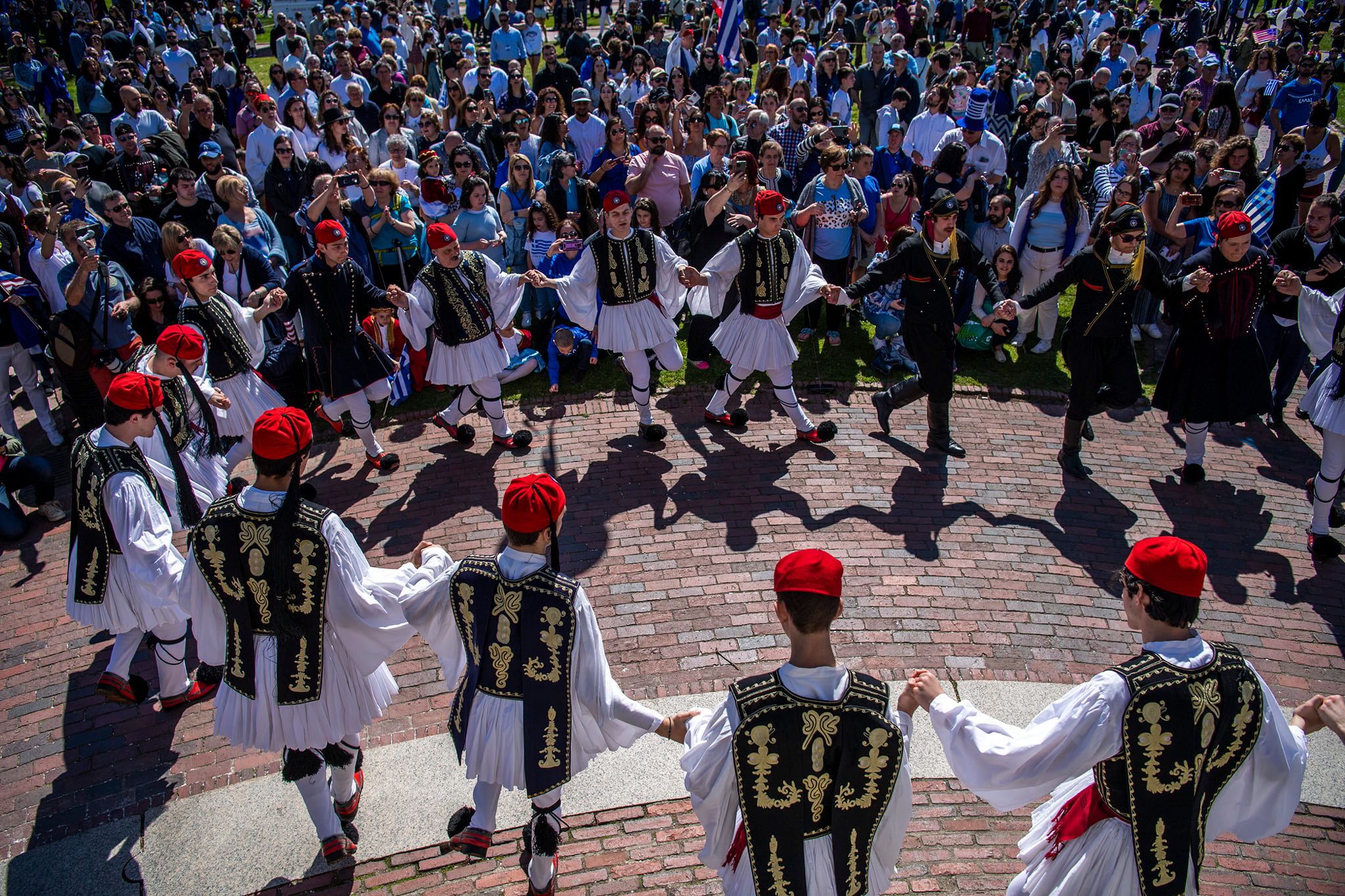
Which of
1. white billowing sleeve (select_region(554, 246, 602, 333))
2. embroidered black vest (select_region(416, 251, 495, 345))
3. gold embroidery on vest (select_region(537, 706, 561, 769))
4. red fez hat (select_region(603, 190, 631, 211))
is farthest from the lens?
white billowing sleeve (select_region(554, 246, 602, 333))

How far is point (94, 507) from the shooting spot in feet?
16.1

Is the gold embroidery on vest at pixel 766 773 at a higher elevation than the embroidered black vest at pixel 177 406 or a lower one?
lower

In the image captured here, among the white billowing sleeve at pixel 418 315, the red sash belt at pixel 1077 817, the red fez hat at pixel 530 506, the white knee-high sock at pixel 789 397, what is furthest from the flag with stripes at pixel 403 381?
the red sash belt at pixel 1077 817

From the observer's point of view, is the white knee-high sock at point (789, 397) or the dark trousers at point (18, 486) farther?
the white knee-high sock at point (789, 397)

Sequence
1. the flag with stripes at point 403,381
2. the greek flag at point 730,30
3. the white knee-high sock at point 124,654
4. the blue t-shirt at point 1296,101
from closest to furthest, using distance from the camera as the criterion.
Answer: the white knee-high sock at point 124,654
the flag with stripes at point 403,381
the blue t-shirt at point 1296,101
the greek flag at point 730,30

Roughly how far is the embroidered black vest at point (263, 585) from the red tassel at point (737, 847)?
6.61 ft

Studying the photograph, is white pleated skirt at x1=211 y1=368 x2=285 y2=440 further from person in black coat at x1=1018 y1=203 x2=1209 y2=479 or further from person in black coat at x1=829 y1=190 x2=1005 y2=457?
person in black coat at x1=1018 y1=203 x2=1209 y2=479

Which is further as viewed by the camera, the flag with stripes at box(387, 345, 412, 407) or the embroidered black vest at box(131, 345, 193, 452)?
the flag with stripes at box(387, 345, 412, 407)

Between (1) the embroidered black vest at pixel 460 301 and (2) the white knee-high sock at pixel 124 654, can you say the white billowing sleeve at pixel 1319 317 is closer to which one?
(1) the embroidered black vest at pixel 460 301

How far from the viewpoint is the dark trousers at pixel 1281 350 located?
841 cm

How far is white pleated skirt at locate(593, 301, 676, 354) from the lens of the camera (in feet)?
26.1

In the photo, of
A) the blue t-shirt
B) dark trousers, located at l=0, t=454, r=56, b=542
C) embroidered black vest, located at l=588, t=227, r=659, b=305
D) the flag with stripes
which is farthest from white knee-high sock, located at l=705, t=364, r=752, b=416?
the blue t-shirt

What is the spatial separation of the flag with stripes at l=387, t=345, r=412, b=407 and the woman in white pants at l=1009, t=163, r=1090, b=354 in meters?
6.24

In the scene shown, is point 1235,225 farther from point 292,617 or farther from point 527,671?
point 292,617
